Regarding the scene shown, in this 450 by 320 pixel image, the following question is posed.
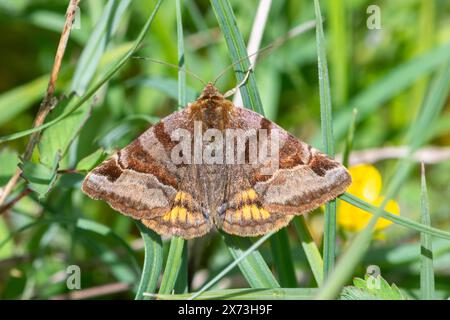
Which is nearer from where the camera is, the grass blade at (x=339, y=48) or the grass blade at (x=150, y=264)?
the grass blade at (x=150, y=264)

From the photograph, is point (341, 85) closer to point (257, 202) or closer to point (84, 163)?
point (257, 202)

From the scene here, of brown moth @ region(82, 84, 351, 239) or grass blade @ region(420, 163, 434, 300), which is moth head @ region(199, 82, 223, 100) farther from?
grass blade @ region(420, 163, 434, 300)

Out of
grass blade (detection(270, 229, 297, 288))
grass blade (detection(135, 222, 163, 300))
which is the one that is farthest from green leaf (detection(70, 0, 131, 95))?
grass blade (detection(270, 229, 297, 288))

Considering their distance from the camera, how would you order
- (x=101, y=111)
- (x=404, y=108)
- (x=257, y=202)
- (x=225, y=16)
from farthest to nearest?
(x=404, y=108) < (x=101, y=111) < (x=257, y=202) < (x=225, y=16)

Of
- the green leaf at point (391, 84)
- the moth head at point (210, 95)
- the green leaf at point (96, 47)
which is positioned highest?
the green leaf at point (391, 84)

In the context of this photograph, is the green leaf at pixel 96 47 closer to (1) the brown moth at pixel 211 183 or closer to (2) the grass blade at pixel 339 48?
(1) the brown moth at pixel 211 183

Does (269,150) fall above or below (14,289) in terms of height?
above
